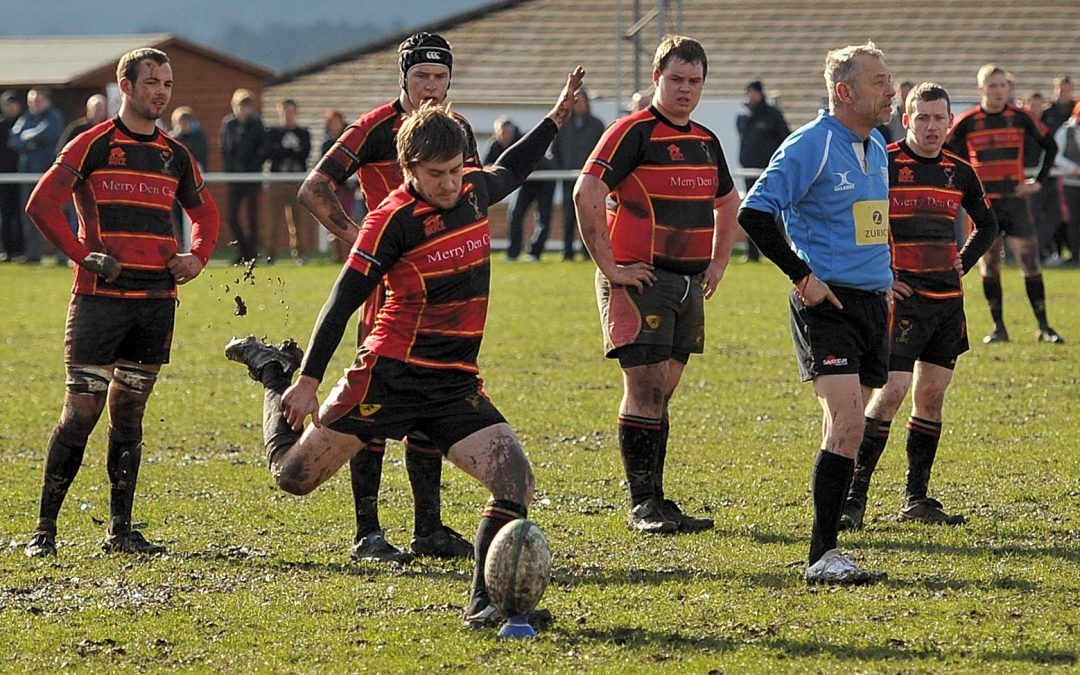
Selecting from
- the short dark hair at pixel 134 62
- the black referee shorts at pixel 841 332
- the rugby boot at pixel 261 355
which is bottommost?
the rugby boot at pixel 261 355

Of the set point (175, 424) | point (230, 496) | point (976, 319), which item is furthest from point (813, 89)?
point (230, 496)

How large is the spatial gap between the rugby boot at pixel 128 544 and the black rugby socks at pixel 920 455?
12.5 feet

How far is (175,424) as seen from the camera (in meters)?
12.0

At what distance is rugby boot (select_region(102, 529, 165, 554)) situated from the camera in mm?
7953

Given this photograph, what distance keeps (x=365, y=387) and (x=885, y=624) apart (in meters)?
2.23

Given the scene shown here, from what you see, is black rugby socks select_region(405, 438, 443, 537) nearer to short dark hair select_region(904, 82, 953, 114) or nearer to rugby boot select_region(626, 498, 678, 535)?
rugby boot select_region(626, 498, 678, 535)

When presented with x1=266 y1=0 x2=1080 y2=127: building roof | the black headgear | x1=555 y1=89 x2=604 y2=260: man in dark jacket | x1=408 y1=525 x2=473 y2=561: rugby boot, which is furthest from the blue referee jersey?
x1=266 y1=0 x2=1080 y2=127: building roof

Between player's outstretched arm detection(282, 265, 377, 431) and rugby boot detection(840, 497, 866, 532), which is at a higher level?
player's outstretched arm detection(282, 265, 377, 431)

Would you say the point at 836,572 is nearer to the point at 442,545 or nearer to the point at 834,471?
the point at 834,471

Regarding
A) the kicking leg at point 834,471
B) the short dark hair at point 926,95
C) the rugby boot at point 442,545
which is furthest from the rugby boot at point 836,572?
the short dark hair at point 926,95

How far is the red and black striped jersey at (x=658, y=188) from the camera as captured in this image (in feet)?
27.2

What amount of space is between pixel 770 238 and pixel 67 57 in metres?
29.6

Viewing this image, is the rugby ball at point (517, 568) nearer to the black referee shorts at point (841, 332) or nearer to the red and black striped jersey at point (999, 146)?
the black referee shorts at point (841, 332)

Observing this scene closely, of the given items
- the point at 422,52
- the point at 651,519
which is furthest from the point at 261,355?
the point at 651,519
